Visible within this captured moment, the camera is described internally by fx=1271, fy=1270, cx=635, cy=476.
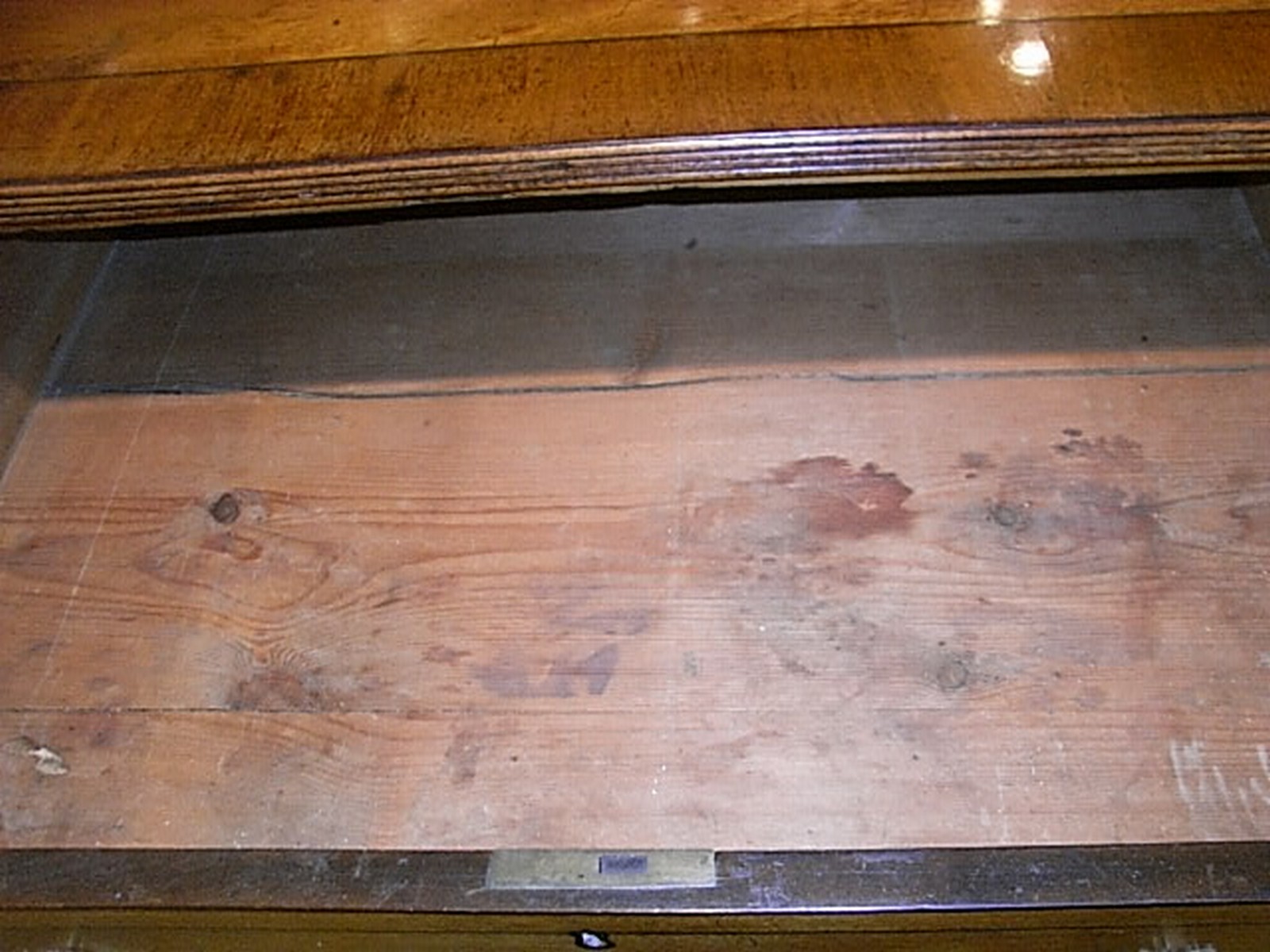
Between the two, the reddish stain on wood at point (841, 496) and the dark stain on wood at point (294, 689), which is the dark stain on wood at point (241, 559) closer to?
the dark stain on wood at point (294, 689)

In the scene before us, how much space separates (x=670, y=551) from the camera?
0.63m

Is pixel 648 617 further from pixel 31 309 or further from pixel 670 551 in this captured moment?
pixel 31 309

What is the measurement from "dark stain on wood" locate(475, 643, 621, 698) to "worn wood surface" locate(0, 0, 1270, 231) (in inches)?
8.4

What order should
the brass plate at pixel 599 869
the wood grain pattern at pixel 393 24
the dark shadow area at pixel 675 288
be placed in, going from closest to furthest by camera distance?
1. the brass plate at pixel 599 869
2. the wood grain pattern at pixel 393 24
3. the dark shadow area at pixel 675 288

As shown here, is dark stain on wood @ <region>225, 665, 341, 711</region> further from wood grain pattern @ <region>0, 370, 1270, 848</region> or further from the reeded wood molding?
the reeded wood molding

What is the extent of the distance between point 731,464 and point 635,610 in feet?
0.35

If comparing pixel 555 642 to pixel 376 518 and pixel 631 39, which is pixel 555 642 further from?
pixel 631 39

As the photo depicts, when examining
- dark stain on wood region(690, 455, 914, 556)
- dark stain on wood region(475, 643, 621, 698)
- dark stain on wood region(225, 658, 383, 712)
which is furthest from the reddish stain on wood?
dark stain on wood region(225, 658, 383, 712)

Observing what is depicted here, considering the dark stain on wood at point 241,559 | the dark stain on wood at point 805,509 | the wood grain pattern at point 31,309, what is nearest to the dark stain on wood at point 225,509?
the dark stain on wood at point 241,559

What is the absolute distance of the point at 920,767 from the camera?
21.5 inches

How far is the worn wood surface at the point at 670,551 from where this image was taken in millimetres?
549

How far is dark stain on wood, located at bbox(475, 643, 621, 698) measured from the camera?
0.58m

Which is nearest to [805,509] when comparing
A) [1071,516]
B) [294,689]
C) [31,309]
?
[1071,516]

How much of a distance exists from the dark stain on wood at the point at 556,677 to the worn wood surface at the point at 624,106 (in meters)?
0.21
